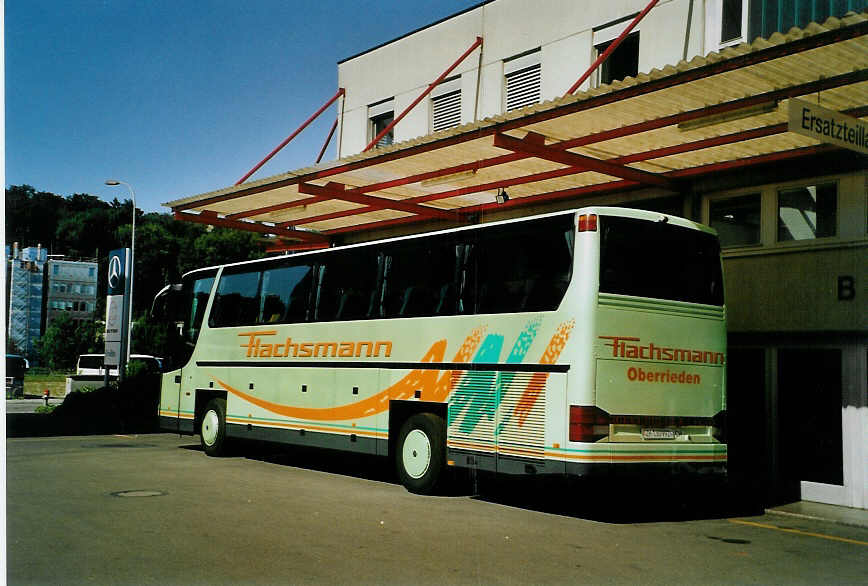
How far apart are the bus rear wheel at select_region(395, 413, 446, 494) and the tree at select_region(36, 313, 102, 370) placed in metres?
5.17

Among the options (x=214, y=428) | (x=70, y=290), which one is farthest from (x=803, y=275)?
(x=70, y=290)

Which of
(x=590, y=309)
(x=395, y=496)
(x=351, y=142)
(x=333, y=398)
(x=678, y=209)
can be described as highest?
(x=351, y=142)

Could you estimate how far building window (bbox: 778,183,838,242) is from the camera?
1252cm

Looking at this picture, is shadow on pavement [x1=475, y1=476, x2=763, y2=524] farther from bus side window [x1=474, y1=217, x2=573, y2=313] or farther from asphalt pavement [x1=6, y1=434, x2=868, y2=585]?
bus side window [x1=474, y1=217, x2=573, y2=313]

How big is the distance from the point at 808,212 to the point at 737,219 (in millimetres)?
1285

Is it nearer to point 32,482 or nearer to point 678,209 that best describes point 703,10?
point 678,209

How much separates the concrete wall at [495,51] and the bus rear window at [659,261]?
5298 millimetres

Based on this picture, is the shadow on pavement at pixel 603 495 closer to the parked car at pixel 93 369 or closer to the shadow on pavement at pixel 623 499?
the shadow on pavement at pixel 623 499

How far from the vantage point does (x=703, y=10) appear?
593 inches

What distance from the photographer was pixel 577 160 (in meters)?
13.1

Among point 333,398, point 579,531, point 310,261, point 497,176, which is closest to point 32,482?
point 333,398

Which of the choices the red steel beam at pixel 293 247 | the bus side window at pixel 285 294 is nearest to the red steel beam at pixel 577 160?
the bus side window at pixel 285 294

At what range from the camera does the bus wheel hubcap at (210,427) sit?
16.6 meters

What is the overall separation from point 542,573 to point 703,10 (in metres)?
11.0
